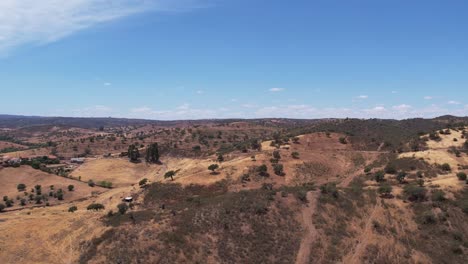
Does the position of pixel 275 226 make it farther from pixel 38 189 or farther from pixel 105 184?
pixel 105 184

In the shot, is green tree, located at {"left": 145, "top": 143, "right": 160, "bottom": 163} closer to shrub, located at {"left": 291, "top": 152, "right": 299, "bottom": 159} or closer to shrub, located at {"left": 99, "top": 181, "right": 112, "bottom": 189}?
shrub, located at {"left": 99, "top": 181, "right": 112, "bottom": 189}

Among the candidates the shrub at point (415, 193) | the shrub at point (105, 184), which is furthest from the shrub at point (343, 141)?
the shrub at point (105, 184)

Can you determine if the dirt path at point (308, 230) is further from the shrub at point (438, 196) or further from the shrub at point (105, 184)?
the shrub at point (105, 184)

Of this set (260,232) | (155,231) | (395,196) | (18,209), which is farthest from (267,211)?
(18,209)

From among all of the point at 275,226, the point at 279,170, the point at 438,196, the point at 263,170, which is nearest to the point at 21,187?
the point at 263,170

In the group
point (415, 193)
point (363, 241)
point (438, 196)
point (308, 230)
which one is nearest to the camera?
point (363, 241)

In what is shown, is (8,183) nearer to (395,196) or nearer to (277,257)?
(277,257)

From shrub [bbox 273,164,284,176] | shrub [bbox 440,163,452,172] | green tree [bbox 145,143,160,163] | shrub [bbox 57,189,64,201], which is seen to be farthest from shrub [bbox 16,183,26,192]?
shrub [bbox 440,163,452,172]
